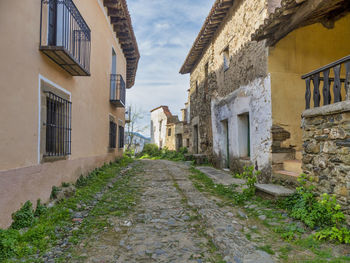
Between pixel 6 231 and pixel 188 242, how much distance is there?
2.01 meters

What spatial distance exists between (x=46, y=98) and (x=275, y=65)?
442 centimetres

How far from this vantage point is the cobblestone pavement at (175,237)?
2449 mm

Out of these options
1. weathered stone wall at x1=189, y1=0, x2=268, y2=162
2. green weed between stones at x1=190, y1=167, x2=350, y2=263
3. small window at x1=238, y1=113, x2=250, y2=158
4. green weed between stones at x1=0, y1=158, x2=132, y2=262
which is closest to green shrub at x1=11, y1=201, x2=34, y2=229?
green weed between stones at x1=0, y1=158, x2=132, y2=262

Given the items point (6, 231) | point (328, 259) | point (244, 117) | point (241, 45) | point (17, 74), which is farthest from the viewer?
point (244, 117)

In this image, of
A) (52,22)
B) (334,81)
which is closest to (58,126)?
(52,22)

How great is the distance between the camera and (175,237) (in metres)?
2.94

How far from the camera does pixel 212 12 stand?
25.7 feet

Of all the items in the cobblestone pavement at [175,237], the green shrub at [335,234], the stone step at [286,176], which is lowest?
the cobblestone pavement at [175,237]

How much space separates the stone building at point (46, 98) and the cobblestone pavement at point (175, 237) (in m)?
1.28

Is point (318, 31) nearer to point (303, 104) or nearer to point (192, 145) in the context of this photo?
point (303, 104)

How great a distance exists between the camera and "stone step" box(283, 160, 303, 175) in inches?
176

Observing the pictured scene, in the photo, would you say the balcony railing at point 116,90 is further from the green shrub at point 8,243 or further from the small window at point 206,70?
the green shrub at point 8,243

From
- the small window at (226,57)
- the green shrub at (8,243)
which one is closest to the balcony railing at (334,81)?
the green shrub at (8,243)

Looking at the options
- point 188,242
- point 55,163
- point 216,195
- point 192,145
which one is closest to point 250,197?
point 216,195
